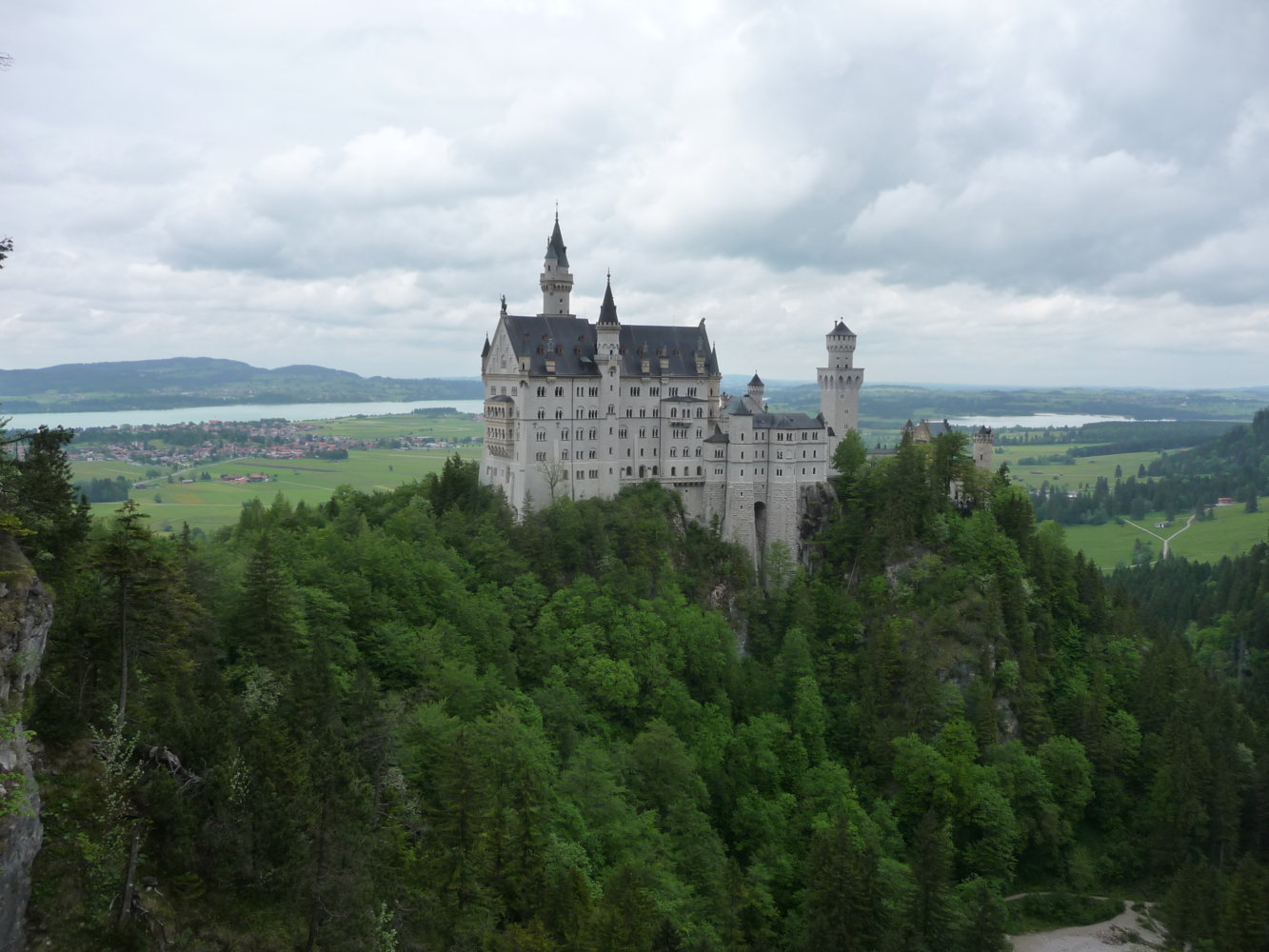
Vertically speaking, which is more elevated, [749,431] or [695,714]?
[749,431]

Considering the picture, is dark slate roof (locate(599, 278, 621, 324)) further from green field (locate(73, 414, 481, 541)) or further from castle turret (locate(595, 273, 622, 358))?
green field (locate(73, 414, 481, 541))

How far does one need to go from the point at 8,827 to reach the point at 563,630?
1790 inches

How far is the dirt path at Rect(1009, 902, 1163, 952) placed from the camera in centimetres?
5969

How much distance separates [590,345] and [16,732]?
6238 centimetres

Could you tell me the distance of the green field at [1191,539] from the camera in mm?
167875

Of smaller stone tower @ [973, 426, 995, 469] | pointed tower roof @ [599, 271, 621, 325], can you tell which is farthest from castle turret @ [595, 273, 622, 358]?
smaller stone tower @ [973, 426, 995, 469]

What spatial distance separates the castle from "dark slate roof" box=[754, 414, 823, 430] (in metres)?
0.11

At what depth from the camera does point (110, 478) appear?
12275 centimetres

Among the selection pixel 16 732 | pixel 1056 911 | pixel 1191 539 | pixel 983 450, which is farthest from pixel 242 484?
pixel 1191 539

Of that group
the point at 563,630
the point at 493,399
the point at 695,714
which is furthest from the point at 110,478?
the point at 695,714

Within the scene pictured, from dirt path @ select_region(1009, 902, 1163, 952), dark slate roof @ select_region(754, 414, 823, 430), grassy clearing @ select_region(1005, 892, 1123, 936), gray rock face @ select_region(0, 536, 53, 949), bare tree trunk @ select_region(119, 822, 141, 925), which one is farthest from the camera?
dark slate roof @ select_region(754, 414, 823, 430)

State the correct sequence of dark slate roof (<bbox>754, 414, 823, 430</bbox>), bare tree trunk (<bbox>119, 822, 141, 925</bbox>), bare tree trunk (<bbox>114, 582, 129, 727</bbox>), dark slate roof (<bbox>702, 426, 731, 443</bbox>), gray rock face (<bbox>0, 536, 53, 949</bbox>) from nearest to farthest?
gray rock face (<bbox>0, 536, 53, 949</bbox>), bare tree trunk (<bbox>119, 822, 141, 925</bbox>), bare tree trunk (<bbox>114, 582, 129, 727</bbox>), dark slate roof (<bbox>754, 414, 823, 430</bbox>), dark slate roof (<bbox>702, 426, 731, 443</bbox>)

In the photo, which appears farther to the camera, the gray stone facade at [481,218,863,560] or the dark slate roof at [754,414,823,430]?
the dark slate roof at [754,414,823,430]

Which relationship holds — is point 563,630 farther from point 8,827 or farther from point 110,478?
point 110,478
